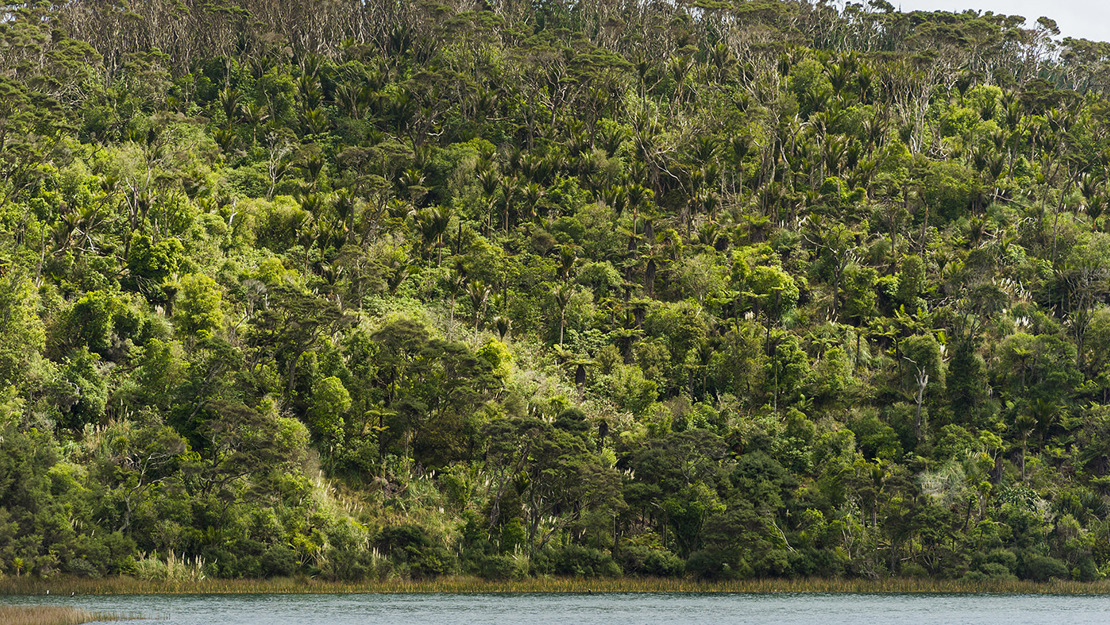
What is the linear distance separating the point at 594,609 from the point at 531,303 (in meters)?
23.5

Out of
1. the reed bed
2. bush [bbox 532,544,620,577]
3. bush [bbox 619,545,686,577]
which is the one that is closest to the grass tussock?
the reed bed

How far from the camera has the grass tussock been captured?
94.1ft

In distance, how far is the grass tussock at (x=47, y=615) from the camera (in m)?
28.7

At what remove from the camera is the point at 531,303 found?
5894 cm

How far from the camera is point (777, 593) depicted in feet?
146

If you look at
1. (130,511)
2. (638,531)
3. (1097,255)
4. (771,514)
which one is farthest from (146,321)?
(1097,255)

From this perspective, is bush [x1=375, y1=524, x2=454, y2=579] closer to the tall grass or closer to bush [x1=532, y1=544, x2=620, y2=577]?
bush [x1=532, y1=544, x2=620, y2=577]

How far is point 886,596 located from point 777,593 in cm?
393

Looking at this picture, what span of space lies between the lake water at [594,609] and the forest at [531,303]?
274 centimetres

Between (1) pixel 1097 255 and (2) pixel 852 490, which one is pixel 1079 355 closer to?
(1) pixel 1097 255

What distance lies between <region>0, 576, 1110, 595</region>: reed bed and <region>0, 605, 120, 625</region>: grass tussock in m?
6.66

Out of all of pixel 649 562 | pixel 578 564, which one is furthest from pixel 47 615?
pixel 649 562

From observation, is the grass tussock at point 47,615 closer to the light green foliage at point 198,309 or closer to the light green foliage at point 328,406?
the light green foliage at point 328,406

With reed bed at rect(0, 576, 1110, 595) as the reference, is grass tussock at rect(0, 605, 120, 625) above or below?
below
